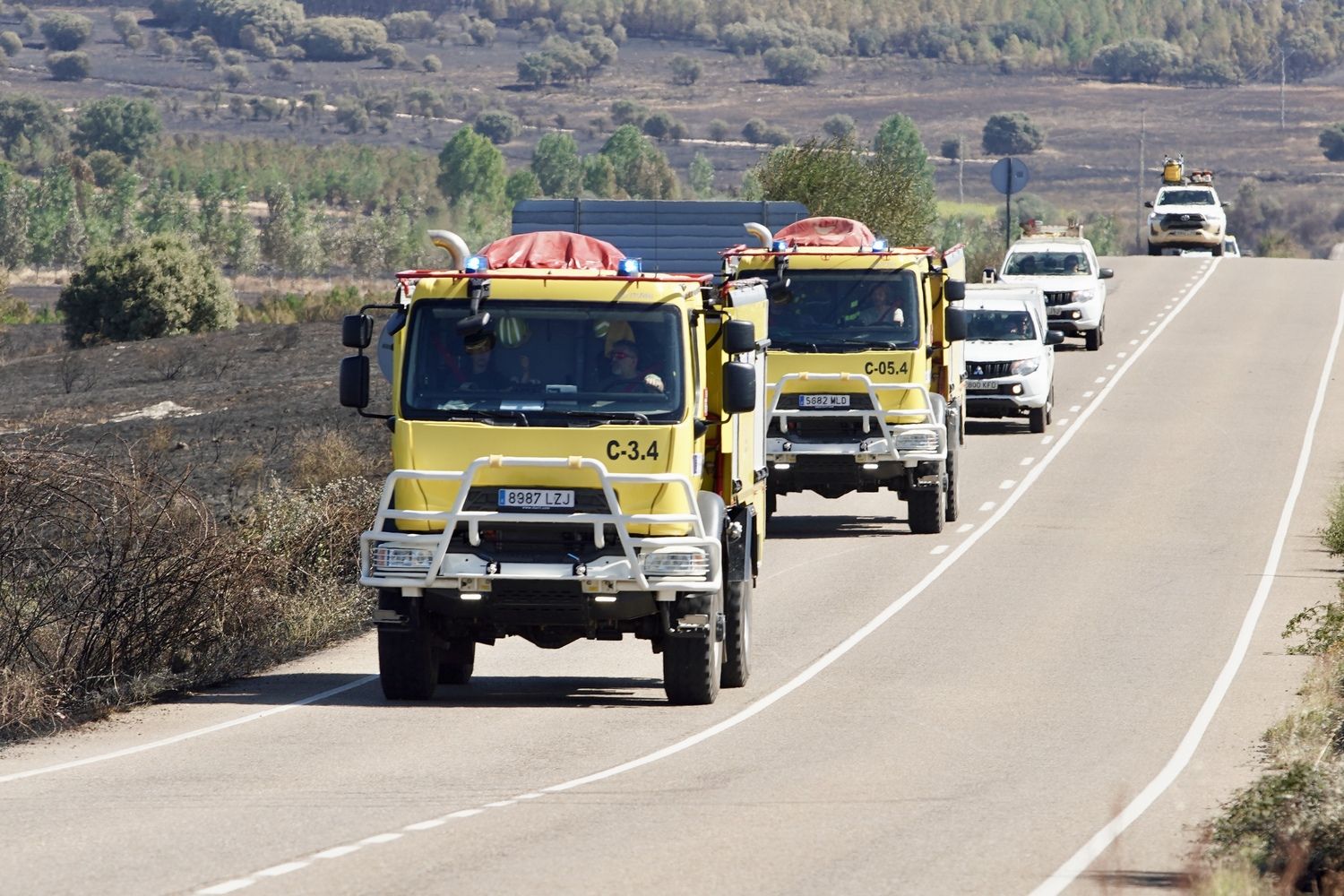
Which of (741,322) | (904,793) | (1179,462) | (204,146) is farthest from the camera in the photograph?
(204,146)

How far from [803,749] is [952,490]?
12.9m

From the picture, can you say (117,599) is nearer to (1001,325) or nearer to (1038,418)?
(1001,325)

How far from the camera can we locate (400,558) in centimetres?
1460

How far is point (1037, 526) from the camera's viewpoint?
26.7 meters

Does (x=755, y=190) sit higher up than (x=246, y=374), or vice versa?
(x=755, y=190)

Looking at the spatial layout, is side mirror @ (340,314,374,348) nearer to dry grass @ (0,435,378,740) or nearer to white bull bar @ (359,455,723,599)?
white bull bar @ (359,455,723,599)

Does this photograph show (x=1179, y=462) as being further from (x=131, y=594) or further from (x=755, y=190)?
(x=755, y=190)

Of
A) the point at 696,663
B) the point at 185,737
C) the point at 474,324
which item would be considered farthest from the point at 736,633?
the point at 185,737

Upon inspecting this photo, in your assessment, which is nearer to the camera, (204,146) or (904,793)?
(904,793)

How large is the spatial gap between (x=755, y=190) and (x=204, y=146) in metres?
126

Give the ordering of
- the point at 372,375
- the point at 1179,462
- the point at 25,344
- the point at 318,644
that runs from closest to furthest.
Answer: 1. the point at 318,644
2. the point at 1179,462
3. the point at 372,375
4. the point at 25,344

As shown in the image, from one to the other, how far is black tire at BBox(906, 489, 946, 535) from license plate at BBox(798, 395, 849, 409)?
5.62ft

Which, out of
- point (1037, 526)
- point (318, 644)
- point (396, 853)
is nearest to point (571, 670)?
point (318, 644)

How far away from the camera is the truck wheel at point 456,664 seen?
639 inches
